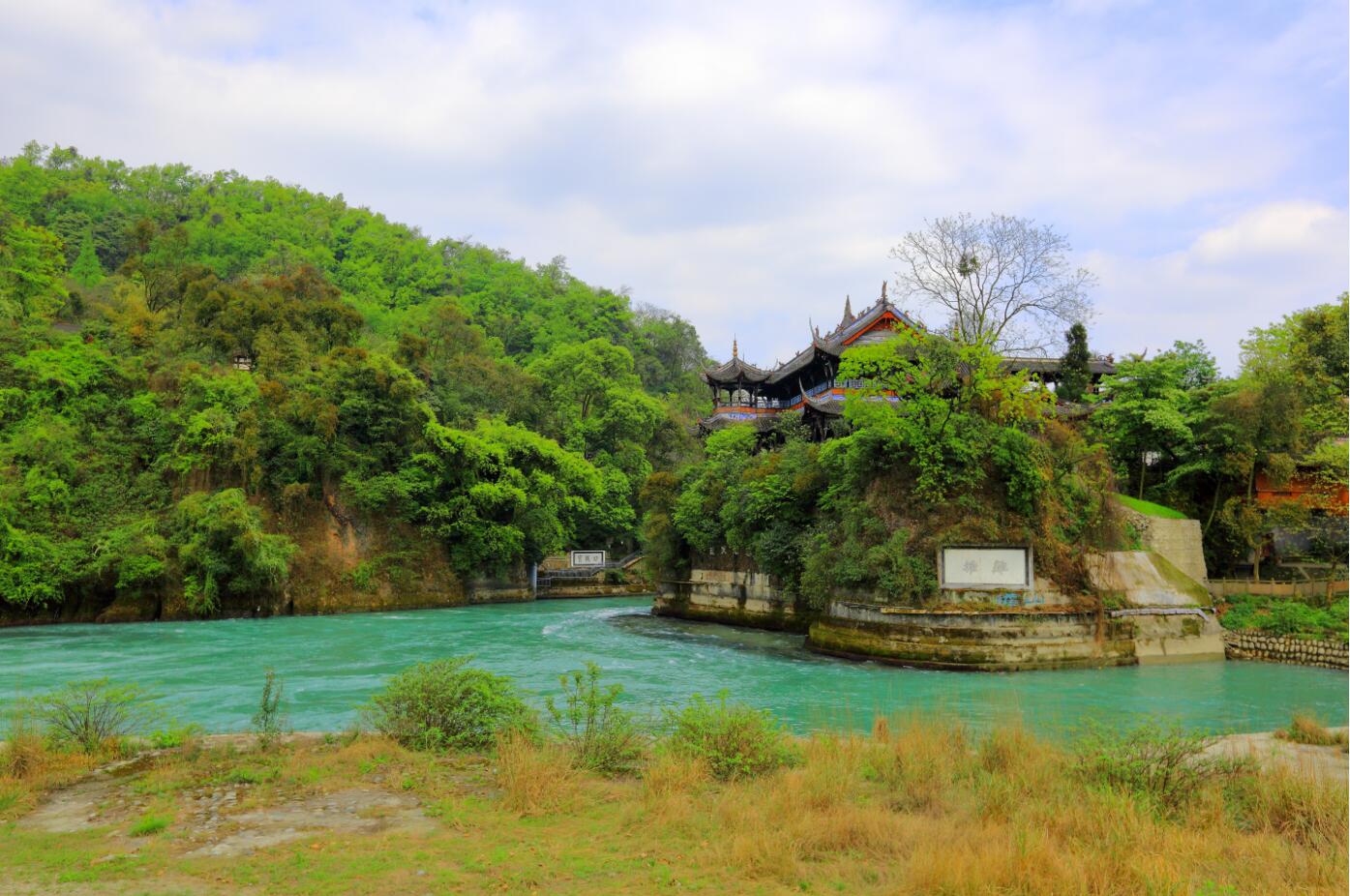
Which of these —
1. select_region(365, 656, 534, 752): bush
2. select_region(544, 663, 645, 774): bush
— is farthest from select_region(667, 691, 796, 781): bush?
select_region(365, 656, 534, 752): bush

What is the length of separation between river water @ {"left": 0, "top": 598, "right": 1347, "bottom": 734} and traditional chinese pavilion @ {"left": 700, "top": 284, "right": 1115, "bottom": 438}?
11.9m

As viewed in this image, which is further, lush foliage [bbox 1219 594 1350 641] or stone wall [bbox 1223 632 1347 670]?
lush foliage [bbox 1219 594 1350 641]

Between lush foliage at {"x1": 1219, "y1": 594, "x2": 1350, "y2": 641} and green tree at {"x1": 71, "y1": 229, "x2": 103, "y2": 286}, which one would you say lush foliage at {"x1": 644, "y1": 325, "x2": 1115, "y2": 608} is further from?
green tree at {"x1": 71, "y1": 229, "x2": 103, "y2": 286}

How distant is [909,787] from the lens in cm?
767

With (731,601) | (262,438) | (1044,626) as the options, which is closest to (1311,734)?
(1044,626)

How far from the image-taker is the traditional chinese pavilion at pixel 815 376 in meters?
34.8

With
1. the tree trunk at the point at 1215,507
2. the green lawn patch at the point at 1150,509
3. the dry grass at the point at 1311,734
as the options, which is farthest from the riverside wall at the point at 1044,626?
the dry grass at the point at 1311,734

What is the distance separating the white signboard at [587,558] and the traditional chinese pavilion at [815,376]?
9491mm

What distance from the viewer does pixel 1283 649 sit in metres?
21.5

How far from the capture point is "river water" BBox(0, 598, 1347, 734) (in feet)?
47.8

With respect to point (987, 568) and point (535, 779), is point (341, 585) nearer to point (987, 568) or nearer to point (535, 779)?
point (987, 568)

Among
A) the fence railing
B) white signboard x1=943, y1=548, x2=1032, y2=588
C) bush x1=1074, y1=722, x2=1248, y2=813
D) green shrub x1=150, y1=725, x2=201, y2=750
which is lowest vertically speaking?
green shrub x1=150, y1=725, x2=201, y2=750

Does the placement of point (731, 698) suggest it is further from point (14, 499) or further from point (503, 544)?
point (14, 499)

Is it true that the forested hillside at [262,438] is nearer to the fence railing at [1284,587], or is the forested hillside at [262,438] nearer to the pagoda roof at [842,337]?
the pagoda roof at [842,337]
